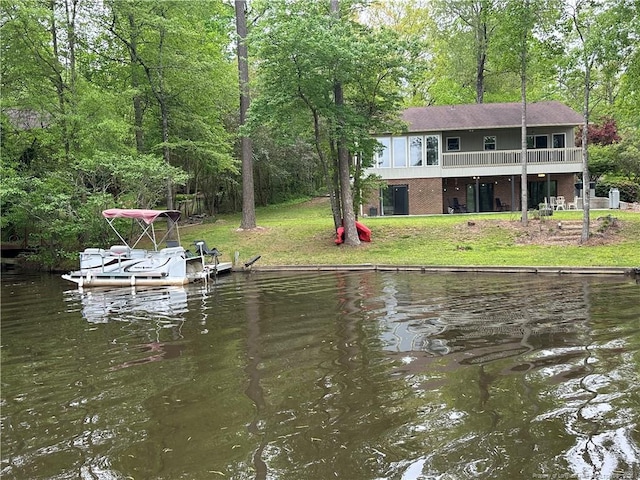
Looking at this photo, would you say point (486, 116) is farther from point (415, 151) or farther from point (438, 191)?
point (438, 191)

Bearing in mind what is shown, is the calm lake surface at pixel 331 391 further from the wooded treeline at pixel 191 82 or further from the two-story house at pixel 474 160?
the two-story house at pixel 474 160

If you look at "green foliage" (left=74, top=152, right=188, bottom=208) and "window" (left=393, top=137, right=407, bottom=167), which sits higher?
"window" (left=393, top=137, right=407, bottom=167)

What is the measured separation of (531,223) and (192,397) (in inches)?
768

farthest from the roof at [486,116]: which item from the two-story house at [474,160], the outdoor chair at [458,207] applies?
the outdoor chair at [458,207]

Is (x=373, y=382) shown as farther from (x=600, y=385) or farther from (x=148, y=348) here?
(x=148, y=348)

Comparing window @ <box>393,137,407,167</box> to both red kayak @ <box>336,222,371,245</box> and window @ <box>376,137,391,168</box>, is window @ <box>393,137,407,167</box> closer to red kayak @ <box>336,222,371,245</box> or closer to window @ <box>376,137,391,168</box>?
window @ <box>376,137,391,168</box>

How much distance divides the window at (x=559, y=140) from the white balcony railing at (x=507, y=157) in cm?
149

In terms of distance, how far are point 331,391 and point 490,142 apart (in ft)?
94.6

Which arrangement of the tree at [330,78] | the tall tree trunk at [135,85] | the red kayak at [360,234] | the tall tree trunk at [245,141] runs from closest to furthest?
the tree at [330,78] < the red kayak at [360,234] < the tall tree trunk at [135,85] < the tall tree trunk at [245,141]

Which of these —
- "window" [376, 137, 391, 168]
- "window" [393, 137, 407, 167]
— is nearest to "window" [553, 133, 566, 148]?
"window" [393, 137, 407, 167]

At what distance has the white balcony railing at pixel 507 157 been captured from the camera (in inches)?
1190

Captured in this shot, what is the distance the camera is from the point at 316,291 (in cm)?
1348

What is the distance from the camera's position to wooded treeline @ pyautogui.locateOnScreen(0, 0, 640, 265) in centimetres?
1877

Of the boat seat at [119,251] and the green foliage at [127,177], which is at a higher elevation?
the green foliage at [127,177]
